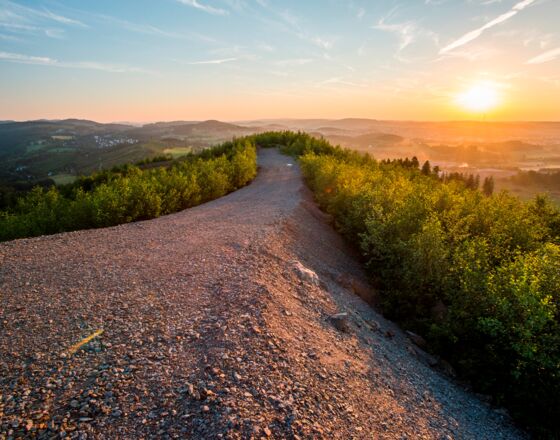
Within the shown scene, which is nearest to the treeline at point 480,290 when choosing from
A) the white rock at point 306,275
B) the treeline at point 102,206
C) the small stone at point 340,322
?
the small stone at point 340,322

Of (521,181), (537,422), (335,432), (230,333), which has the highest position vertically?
(230,333)

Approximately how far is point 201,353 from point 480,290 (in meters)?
7.87

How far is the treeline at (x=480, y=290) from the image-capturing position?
7.66 meters

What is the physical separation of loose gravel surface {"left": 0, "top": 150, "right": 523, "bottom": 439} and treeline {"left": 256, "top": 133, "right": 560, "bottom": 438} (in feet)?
2.83

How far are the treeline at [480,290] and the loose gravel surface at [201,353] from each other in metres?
0.86

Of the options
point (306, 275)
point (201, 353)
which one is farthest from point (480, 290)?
point (201, 353)

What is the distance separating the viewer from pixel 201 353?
6273 millimetres

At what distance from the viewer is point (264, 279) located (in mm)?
9617

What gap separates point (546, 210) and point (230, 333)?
74.2 feet

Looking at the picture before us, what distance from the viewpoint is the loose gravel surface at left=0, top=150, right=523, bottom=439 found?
5000 millimetres

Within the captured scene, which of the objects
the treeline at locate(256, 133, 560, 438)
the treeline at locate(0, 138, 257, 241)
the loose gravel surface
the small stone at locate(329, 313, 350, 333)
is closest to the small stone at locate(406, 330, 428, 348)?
the treeline at locate(256, 133, 560, 438)

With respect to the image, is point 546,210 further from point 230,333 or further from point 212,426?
point 212,426

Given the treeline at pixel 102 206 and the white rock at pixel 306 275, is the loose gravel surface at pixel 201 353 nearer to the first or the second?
the white rock at pixel 306 275

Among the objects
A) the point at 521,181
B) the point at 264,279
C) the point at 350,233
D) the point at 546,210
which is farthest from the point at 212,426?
the point at 521,181
